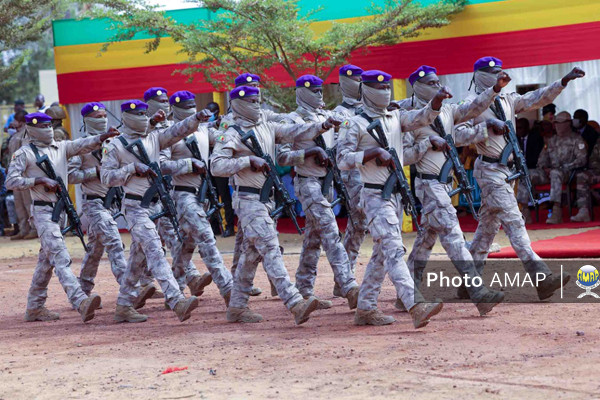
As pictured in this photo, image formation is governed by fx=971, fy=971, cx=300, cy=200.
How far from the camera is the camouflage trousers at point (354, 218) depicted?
31.7 feet

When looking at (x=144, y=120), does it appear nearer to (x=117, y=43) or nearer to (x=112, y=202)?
(x=112, y=202)

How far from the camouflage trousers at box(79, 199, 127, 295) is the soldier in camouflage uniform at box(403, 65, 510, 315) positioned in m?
3.06

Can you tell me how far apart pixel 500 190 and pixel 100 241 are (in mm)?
4146

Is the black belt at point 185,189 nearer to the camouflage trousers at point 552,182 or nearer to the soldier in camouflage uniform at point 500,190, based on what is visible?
the soldier in camouflage uniform at point 500,190

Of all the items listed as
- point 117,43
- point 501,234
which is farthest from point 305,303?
point 117,43

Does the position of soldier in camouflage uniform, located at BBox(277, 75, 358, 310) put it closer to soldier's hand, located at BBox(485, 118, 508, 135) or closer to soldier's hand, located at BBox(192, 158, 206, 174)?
soldier's hand, located at BBox(192, 158, 206, 174)

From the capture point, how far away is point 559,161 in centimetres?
1499

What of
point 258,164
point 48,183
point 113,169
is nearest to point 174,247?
point 113,169

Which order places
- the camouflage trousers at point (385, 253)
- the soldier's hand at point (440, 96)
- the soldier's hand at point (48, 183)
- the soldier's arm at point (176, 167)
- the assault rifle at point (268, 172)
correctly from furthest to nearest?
1. the soldier's arm at point (176, 167)
2. the soldier's hand at point (48, 183)
3. the assault rifle at point (268, 172)
4. the camouflage trousers at point (385, 253)
5. the soldier's hand at point (440, 96)

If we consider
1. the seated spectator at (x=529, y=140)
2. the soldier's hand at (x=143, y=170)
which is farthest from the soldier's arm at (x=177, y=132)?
the seated spectator at (x=529, y=140)

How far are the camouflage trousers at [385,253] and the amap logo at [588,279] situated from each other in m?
2.09

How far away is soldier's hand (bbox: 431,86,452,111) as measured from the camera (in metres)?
7.44

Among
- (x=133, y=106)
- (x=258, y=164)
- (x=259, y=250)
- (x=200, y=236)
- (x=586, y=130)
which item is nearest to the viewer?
(x=258, y=164)

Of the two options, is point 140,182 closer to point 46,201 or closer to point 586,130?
point 46,201
